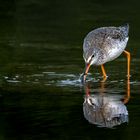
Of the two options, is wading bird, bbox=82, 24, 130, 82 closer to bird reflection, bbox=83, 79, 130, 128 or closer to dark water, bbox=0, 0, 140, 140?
dark water, bbox=0, 0, 140, 140

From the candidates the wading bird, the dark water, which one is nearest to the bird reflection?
the dark water

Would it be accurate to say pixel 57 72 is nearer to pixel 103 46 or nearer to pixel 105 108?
pixel 103 46

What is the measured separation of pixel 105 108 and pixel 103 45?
2948 mm

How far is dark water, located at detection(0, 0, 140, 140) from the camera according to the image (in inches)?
425

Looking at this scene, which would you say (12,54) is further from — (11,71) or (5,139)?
(5,139)

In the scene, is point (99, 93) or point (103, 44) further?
point (103, 44)

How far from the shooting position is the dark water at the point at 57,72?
10789 millimetres

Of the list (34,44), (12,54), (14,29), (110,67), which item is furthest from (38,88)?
(14,29)

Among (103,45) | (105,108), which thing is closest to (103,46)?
(103,45)

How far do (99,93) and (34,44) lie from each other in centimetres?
526

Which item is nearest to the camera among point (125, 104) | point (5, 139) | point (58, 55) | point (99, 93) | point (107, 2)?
point (5, 139)

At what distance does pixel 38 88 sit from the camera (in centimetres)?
1314

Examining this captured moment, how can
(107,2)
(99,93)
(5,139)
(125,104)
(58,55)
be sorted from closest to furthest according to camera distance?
(5,139) < (125,104) < (99,93) < (58,55) < (107,2)

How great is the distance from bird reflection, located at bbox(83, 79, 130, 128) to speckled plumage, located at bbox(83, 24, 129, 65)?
4.37 feet
